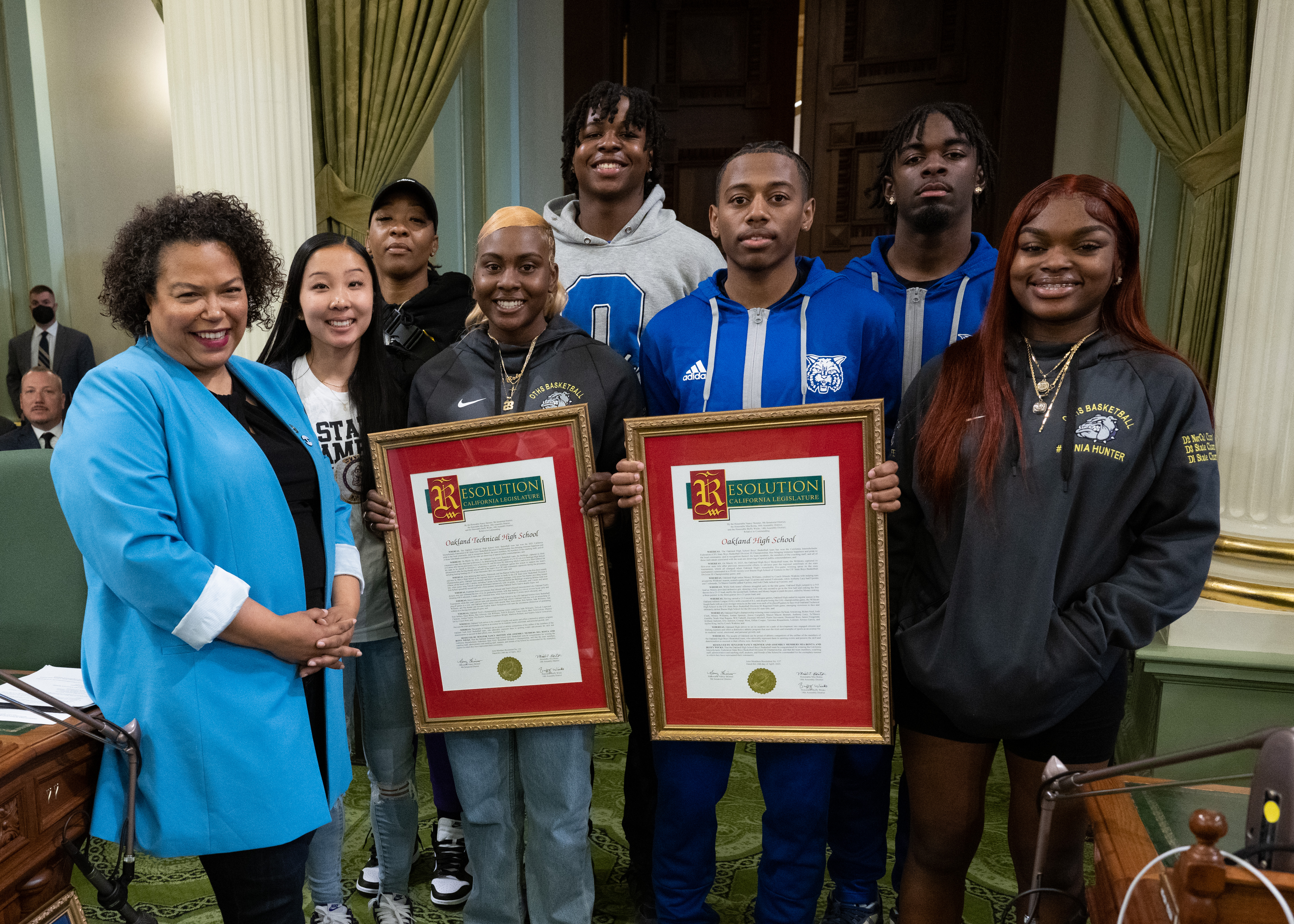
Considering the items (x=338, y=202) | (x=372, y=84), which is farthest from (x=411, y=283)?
(x=372, y=84)

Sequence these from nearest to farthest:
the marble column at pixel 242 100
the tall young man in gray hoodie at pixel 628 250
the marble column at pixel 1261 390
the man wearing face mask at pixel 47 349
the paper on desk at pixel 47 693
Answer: the paper on desk at pixel 47 693 < the tall young man in gray hoodie at pixel 628 250 < the marble column at pixel 1261 390 < the marble column at pixel 242 100 < the man wearing face mask at pixel 47 349

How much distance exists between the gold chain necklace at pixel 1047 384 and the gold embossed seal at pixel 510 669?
1149 mm

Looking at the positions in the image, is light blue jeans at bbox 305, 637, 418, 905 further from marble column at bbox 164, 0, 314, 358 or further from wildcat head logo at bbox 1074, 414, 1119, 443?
marble column at bbox 164, 0, 314, 358

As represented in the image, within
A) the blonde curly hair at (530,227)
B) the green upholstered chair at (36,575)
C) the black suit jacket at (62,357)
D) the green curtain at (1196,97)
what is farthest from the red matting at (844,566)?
the black suit jacket at (62,357)

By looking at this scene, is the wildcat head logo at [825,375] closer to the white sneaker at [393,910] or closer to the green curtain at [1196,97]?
the white sneaker at [393,910]

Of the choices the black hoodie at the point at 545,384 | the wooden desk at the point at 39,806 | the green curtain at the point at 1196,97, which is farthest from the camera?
the green curtain at the point at 1196,97

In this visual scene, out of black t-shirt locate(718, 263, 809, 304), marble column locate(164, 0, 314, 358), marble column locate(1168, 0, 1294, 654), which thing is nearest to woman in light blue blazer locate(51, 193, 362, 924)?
black t-shirt locate(718, 263, 809, 304)

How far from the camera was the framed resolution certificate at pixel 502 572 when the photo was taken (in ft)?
5.93

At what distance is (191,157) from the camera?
3.36 meters

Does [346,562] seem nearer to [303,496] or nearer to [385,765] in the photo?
[303,496]

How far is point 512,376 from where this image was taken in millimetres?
1963

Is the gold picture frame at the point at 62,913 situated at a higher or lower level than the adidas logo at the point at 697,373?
lower

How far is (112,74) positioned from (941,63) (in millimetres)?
5272

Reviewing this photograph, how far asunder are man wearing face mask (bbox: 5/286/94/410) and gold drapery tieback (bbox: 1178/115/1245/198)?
599 centimetres
